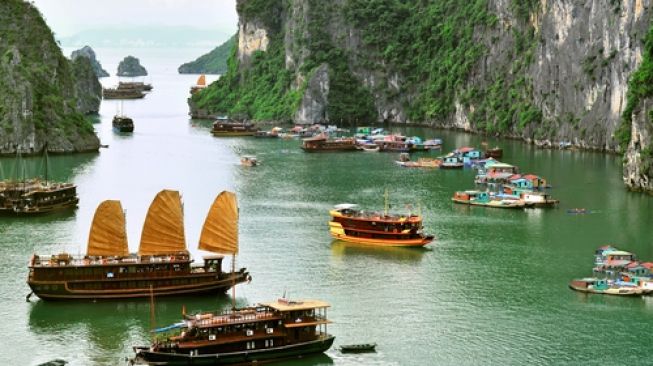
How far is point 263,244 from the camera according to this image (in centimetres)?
7381

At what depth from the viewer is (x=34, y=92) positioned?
121 meters

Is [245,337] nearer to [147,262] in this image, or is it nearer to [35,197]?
[147,262]

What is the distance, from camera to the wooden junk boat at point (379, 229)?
74062 millimetres

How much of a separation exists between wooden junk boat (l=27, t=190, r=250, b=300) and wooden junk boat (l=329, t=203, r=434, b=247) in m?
14.3

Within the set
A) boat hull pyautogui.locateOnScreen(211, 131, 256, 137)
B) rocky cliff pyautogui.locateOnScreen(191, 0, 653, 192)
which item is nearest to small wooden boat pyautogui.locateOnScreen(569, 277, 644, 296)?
rocky cliff pyautogui.locateOnScreen(191, 0, 653, 192)

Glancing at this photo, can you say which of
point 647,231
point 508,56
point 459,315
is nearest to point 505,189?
point 647,231

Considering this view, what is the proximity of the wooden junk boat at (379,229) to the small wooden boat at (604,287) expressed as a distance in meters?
12.9

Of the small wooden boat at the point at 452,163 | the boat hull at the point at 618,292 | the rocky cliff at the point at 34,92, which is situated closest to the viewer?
the boat hull at the point at 618,292

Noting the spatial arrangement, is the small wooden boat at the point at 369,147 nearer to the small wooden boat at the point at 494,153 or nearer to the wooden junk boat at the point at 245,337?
the small wooden boat at the point at 494,153

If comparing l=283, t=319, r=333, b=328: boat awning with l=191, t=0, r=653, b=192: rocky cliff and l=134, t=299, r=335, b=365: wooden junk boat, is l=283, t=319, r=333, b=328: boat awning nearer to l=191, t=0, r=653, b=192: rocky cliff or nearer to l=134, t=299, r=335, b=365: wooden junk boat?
l=134, t=299, r=335, b=365: wooden junk boat

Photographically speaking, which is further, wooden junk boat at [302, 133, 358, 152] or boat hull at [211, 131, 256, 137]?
boat hull at [211, 131, 256, 137]

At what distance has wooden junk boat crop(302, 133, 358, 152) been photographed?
131500mm

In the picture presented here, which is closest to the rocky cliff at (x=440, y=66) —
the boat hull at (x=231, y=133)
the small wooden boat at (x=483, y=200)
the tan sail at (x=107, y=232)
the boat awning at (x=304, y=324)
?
the boat hull at (x=231, y=133)

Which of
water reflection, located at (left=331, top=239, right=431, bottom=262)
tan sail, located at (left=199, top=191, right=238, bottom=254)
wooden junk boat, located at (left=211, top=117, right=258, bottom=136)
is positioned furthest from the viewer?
wooden junk boat, located at (left=211, top=117, right=258, bottom=136)
